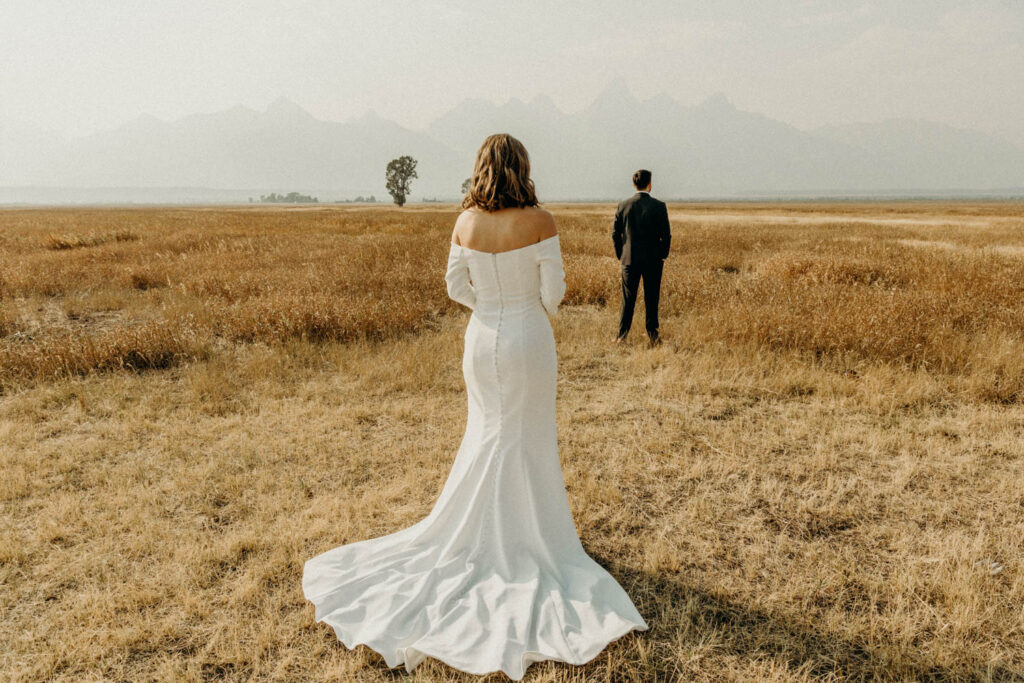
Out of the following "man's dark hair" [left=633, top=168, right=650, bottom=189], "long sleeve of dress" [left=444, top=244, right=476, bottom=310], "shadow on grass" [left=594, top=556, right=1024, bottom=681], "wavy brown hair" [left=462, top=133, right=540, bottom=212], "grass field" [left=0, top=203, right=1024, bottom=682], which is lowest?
"shadow on grass" [left=594, top=556, right=1024, bottom=681]

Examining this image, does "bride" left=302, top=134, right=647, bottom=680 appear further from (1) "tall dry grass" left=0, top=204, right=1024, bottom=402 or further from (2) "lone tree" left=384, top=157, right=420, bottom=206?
(2) "lone tree" left=384, top=157, right=420, bottom=206

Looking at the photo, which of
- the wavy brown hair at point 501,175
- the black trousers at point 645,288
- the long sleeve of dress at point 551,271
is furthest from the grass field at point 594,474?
the wavy brown hair at point 501,175

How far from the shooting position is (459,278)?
365 centimetres

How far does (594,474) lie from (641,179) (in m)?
5.33

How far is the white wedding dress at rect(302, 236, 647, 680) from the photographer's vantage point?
3.28 m

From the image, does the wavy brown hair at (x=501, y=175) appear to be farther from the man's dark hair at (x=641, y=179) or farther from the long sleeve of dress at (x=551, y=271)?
the man's dark hair at (x=641, y=179)

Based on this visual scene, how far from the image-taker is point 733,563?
4.10 metres

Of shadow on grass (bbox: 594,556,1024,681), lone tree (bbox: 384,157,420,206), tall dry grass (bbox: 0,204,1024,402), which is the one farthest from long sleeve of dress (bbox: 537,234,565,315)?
lone tree (bbox: 384,157,420,206)

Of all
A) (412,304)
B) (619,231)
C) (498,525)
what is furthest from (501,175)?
(412,304)

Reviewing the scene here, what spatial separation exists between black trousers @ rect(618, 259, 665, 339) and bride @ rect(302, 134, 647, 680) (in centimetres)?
566

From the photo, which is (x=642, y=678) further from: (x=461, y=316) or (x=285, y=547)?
(x=461, y=316)

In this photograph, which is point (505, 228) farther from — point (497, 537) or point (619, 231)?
point (619, 231)

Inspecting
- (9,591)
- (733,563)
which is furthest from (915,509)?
(9,591)

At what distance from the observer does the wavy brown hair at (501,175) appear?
3236 mm
